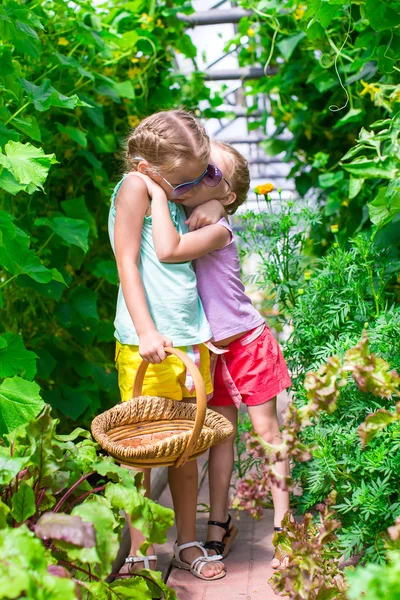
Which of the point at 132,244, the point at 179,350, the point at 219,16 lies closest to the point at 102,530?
the point at 179,350

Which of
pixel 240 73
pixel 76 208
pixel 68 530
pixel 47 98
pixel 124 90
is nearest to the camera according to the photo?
pixel 68 530

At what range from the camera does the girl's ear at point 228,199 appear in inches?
84.6

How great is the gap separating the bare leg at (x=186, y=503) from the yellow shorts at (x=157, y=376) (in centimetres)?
22

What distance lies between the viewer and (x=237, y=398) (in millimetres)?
2182

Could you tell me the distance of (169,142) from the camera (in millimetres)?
1938

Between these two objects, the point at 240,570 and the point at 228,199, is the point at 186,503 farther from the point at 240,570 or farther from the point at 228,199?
the point at 228,199

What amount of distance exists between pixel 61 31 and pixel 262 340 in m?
1.26

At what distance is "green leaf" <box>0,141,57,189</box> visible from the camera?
1.55 metres

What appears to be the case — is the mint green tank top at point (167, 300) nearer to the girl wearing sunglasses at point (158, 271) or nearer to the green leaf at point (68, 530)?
the girl wearing sunglasses at point (158, 271)

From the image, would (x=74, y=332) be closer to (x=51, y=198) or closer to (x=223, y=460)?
(x=51, y=198)

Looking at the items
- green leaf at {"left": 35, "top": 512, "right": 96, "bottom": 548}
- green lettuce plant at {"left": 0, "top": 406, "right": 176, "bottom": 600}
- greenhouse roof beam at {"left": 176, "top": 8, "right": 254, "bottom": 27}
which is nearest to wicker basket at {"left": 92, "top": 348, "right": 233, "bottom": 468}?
green lettuce plant at {"left": 0, "top": 406, "right": 176, "bottom": 600}

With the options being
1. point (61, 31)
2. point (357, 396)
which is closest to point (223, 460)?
point (357, 396)

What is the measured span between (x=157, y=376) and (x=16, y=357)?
1.23 feet

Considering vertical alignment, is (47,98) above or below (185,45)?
above
